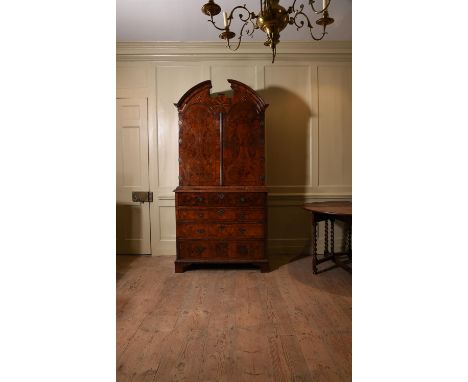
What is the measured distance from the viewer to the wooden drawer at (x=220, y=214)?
4.20 meters

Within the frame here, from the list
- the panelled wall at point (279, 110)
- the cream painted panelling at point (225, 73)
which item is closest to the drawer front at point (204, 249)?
the panelled wall at point (279, 110)

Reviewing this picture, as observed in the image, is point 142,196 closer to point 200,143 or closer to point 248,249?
point 200,143

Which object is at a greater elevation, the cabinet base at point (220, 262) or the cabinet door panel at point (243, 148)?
the cabinet door panel at point (243, 148)

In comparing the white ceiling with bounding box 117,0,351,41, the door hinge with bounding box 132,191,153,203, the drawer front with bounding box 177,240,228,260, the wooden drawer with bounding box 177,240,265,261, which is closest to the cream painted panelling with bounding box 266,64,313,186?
the white ceiling with bounding box 117,0,351,41

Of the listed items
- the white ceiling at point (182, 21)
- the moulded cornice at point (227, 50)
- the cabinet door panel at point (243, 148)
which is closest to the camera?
the white ceiling at point (182, 21)

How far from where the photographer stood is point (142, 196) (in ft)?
16.6

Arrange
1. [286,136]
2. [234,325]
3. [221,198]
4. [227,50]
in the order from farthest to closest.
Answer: [286,136], [227,50], [221,198], [234,325]

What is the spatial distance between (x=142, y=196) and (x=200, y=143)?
133 centimetres

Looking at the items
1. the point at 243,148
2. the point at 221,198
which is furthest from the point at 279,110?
the point at 221,198

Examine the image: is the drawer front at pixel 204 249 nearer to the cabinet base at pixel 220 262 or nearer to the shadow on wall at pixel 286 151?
the cabinet base at pixel 220 262
